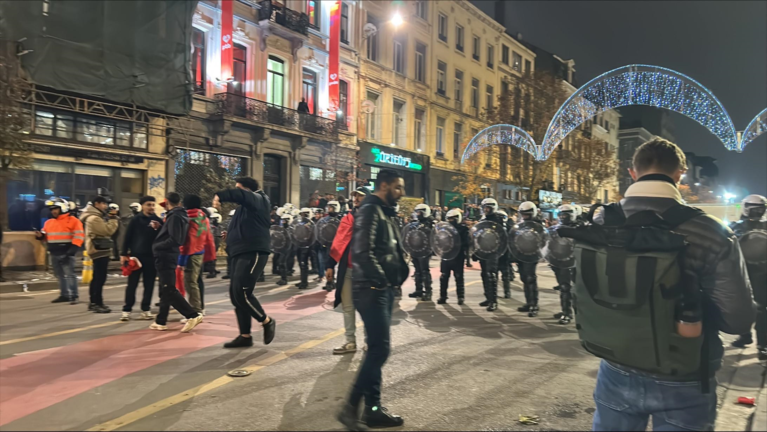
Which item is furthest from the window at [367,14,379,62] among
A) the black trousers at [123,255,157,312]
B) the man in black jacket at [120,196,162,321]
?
the black trousers at [123,255,157,312]

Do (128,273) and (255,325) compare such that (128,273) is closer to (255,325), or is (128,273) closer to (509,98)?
(255,325)

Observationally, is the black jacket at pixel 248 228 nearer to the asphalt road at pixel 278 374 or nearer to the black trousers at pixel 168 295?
the asphalt road at pixel 278 374

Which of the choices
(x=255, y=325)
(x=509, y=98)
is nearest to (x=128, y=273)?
(x=255, y=325)

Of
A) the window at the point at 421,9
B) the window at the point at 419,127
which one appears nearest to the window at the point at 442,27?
the window at the point at 421,9

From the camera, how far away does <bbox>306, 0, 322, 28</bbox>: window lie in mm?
25297

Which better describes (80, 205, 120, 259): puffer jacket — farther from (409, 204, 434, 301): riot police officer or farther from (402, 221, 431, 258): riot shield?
(409, 204, 434, 301): riot police officer

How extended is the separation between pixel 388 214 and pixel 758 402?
12.2ft

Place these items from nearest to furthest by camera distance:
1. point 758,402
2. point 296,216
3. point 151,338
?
point 758,402 → point 151,338 → point 296,216

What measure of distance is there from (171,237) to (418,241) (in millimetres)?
4927

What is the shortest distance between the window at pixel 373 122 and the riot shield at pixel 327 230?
18.0m

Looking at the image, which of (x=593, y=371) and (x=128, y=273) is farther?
(x=128, y=273)

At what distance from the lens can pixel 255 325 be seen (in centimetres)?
749

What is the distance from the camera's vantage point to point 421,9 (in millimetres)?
32750

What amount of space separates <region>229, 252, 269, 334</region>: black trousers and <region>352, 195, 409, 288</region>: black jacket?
7.55 feet
